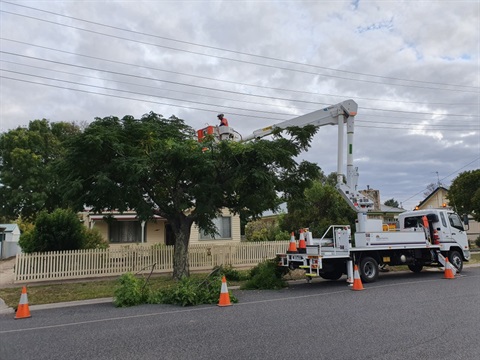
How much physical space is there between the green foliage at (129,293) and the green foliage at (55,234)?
25.6ft

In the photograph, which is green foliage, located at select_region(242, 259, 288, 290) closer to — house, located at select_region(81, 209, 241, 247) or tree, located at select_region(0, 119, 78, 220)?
house, located at select_region(81, 209, 241, 247)

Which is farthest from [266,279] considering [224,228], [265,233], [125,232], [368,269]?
[265,233]

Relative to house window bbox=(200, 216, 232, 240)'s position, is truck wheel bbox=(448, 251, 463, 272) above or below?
below

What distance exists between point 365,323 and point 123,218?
18.4 m

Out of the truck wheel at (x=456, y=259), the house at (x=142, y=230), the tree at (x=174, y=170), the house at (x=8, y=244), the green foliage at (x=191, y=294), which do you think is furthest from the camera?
the house at (x=8, y=244)

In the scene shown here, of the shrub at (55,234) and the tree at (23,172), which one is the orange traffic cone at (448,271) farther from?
the tree at (23,172)

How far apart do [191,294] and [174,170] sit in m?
4.48

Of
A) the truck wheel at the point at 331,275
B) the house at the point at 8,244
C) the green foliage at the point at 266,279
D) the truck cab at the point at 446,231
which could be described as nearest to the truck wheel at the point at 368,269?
the truck wheel at the point at 331,275

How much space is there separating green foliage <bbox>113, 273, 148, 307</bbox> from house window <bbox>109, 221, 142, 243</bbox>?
13374 mm

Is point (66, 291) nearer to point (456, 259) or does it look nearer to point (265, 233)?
point (456, 259)

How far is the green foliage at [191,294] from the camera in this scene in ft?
33.0

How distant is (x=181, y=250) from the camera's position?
14.9 metres

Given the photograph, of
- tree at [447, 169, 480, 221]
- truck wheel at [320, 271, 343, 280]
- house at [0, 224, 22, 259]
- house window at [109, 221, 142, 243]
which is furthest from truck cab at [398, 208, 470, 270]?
house at [0, 224, 22, 259]

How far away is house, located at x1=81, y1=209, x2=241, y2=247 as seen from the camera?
2333 cm
